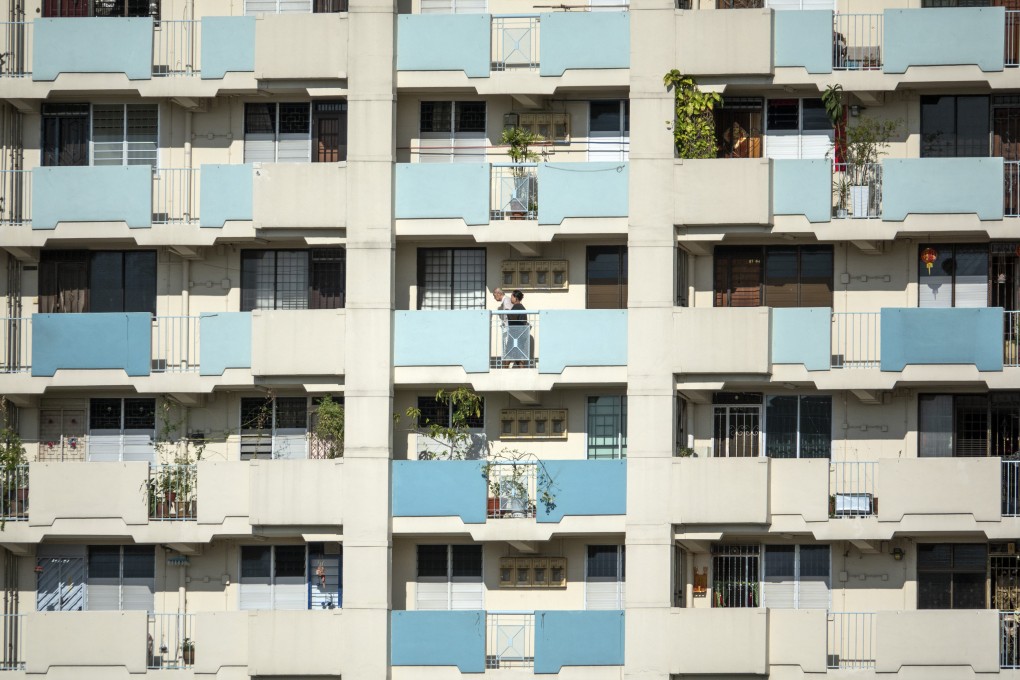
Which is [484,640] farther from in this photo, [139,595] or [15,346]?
[15,346]

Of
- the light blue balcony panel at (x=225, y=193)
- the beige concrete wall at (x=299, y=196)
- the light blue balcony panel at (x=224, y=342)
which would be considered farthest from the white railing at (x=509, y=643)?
the light blue balcony panel at (x=225, y=193)

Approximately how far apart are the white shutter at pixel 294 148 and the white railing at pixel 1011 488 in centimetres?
1565

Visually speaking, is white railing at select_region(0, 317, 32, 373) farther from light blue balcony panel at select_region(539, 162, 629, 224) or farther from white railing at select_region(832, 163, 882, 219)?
white railing at select_region(832, 163, 882, 219)

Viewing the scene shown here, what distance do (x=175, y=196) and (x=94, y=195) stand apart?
173cm

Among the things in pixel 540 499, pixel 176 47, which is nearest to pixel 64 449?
pixel 176 47

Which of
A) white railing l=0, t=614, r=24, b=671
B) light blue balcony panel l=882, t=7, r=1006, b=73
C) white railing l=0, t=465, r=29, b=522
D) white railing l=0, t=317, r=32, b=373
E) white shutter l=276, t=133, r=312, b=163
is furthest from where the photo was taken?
white shutter l=276, t=133, r=312, b=163

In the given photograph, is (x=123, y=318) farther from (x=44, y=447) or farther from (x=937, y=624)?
(x=937, y=624)

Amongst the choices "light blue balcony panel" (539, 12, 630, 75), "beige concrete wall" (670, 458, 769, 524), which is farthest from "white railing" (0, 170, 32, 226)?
"beige concrete wall" (670, 458, 769, 524)

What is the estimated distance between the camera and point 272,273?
44062 millimetres

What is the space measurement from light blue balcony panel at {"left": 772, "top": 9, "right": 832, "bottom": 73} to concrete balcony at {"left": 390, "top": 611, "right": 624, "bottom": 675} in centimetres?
1162

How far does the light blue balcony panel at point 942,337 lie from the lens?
41.5 m

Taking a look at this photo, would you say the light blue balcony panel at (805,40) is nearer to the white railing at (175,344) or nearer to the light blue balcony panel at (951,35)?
the light blue balcony panel at (951,35)

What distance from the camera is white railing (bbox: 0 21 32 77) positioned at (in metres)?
43.6

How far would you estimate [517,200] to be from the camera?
42.3m
